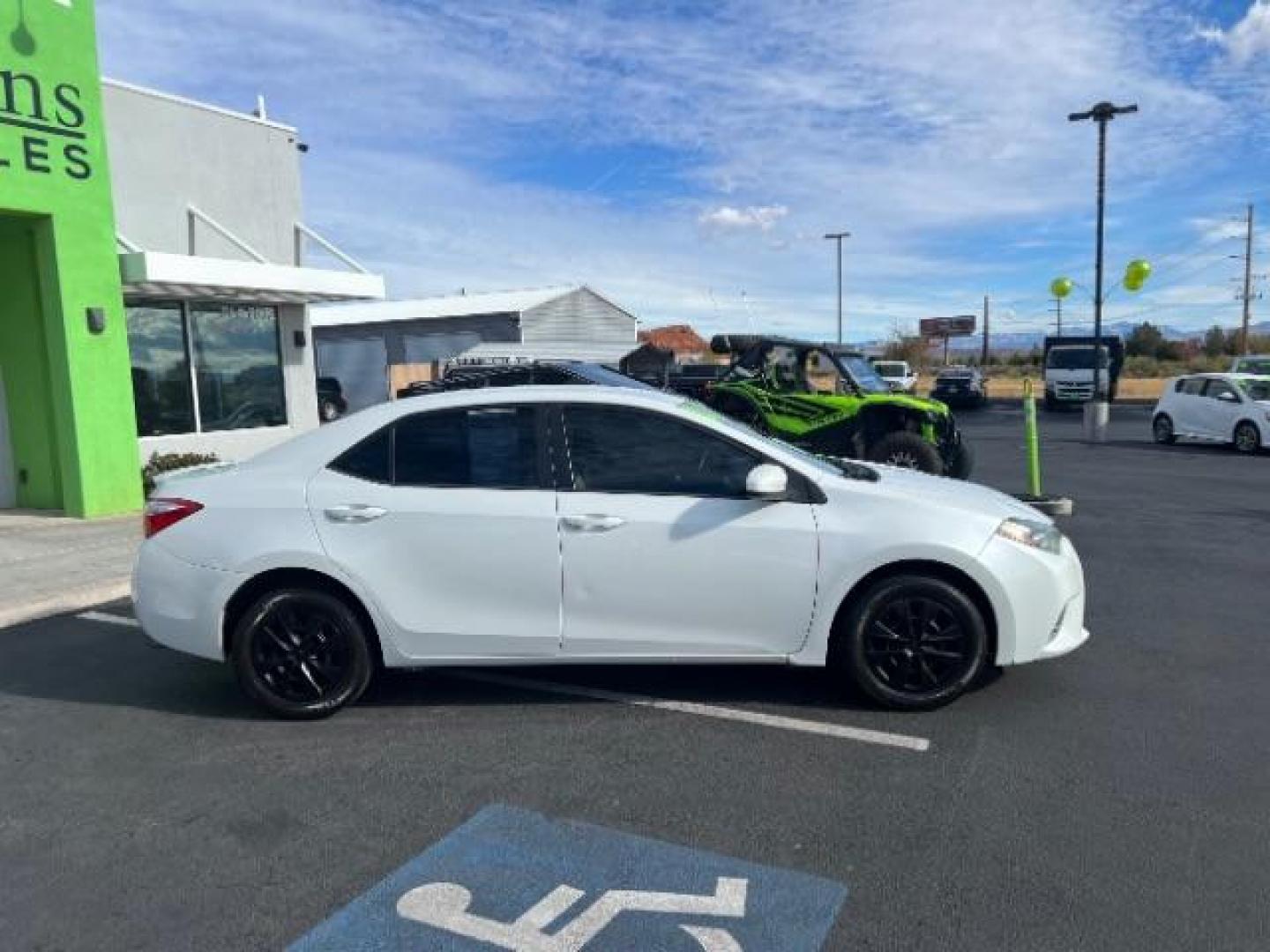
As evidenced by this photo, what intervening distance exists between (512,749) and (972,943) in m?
2.08

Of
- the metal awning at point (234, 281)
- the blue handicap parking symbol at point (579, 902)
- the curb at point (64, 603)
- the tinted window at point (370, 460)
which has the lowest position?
the blue handicap parking symbol at point (579, 902)

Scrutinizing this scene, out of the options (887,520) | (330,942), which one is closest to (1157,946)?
(887,520)

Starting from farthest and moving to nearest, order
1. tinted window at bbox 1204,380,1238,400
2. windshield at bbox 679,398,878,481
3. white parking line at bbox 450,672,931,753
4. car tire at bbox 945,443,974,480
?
tinted window at bbox 1204,380,1238,400 → car tire at bbox 945,443,974,480 → windshield at bbox 679,398,878,481 → white parking line at bbox 450,672,931,753

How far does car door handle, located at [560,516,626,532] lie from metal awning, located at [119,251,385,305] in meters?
7.97

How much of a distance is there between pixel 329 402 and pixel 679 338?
54.4 meters

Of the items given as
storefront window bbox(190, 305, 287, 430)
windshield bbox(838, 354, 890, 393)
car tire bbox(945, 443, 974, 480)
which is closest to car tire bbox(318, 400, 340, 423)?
storefront window bbox(190, 305, 287, 430)

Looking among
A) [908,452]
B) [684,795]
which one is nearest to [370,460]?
[684,795]

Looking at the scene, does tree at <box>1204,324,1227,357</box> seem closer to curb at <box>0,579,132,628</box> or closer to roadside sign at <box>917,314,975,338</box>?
roadside sign at <box>917,314,975,338</box>

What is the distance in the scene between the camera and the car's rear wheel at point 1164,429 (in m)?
19.0

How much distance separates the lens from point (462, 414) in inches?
179

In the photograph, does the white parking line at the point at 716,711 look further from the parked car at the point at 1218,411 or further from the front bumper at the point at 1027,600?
the parked car at the point at 1218,411

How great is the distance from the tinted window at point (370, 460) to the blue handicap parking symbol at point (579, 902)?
179 cm

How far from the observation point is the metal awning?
10.2 meters

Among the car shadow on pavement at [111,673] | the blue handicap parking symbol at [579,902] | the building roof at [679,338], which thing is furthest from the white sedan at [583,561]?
the building roof at [679,338]
